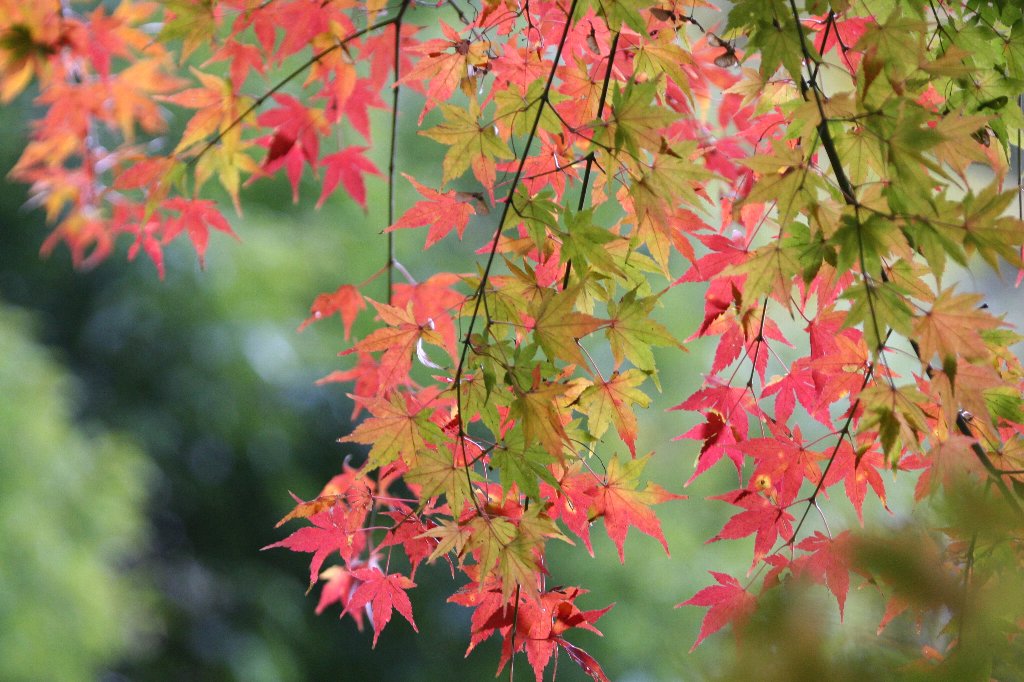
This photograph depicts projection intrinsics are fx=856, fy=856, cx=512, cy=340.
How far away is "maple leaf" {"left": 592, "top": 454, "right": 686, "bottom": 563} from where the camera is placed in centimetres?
81

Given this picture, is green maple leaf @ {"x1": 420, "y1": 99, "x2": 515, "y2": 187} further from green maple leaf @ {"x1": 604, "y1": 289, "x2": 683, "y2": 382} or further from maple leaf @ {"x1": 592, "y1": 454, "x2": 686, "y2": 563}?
maple leaf @ {"x1": 592, "y1": 454, "x2": 686, "y2": 563}

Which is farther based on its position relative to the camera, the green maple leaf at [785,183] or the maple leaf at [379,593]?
the maple leaf at [379,593]

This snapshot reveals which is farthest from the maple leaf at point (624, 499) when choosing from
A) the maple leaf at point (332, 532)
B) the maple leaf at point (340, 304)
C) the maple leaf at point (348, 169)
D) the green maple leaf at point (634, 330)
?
the maple leaf at point (348, 169)

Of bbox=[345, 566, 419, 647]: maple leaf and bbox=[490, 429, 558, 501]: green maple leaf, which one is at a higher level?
bbox=[490, 429, 558, 501]: green maple leaf

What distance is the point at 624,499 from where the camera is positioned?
0.82 metres

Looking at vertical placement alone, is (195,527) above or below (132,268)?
below

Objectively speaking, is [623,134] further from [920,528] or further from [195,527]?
[195,527]

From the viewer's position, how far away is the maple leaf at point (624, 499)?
0.81 metres

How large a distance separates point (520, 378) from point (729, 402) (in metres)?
0.32

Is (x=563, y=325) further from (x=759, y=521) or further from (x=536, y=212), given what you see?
(x=759, y=521)

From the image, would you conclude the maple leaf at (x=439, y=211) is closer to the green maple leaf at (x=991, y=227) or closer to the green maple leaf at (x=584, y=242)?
the green maple leaf at (x=584, y=242)

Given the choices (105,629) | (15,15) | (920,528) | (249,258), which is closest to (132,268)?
(249,258)

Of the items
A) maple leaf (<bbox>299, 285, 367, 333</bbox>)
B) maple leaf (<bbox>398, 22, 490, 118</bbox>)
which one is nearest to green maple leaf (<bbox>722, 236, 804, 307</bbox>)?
maple leaf (<bbox>398, 22, 490, 118</bbox>)

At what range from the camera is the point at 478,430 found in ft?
9.94
